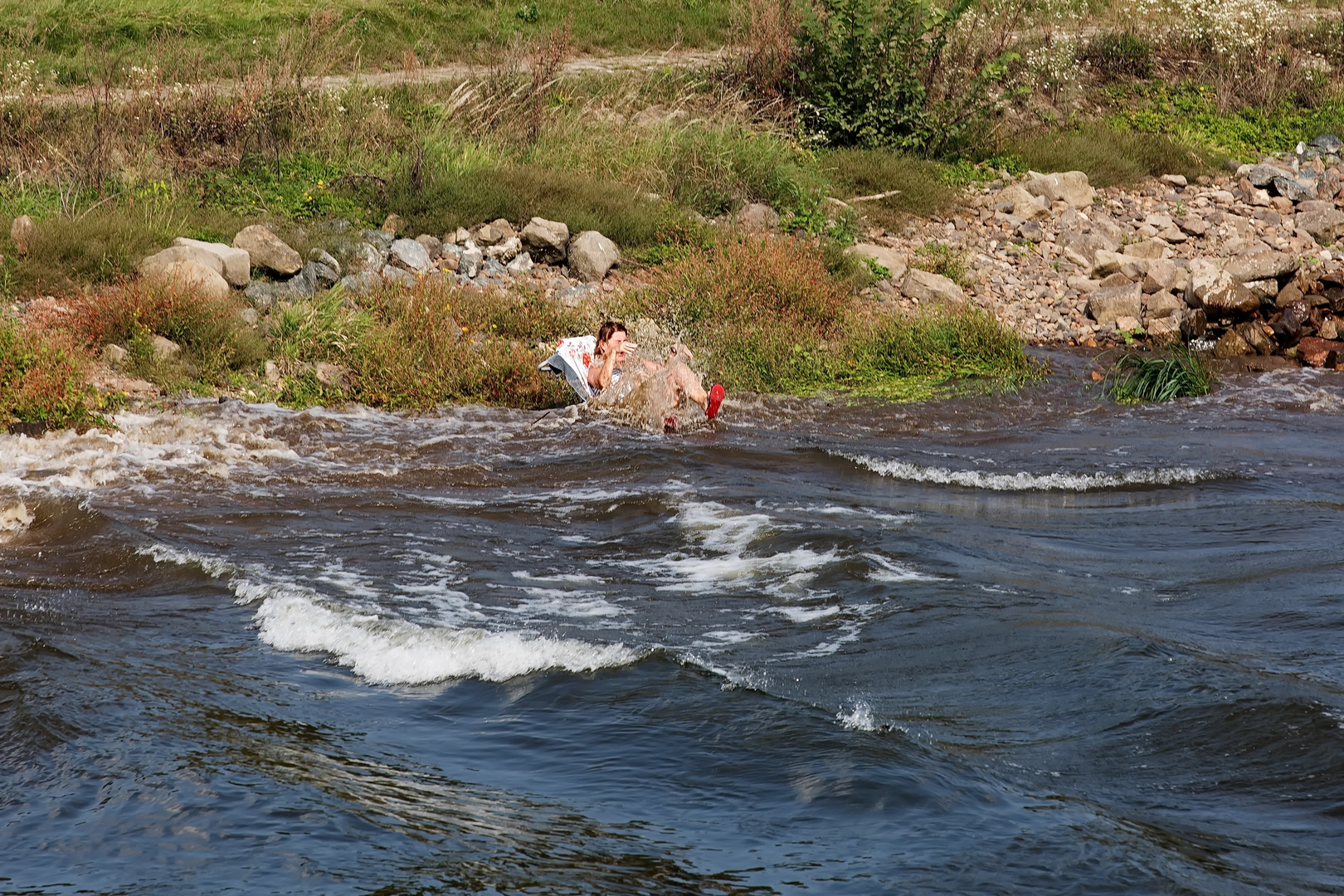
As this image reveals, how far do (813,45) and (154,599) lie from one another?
14.6 metres

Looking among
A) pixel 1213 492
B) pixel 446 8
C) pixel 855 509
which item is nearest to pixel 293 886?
pixel 855 509

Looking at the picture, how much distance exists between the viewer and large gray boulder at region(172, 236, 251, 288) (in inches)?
469

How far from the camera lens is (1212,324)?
507 inches

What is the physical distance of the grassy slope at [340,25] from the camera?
1892 cm

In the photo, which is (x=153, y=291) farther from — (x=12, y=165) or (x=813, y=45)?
(x=813, y=45)

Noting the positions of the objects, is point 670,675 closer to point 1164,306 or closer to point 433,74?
point 1164,306

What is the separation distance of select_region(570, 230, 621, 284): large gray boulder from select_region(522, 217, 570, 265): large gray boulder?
5.5 inches

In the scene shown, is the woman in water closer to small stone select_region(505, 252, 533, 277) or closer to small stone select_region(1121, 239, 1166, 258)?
small stone select_region(505, 252, 533, 277)

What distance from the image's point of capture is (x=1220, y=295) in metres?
12.8

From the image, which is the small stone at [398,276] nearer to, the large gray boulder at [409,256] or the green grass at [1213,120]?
the large gray boulder at [409,256]

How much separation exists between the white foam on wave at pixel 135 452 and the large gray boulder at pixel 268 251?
307 centimetres

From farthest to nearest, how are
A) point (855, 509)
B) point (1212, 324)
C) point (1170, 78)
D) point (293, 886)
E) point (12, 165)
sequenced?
point (1170, 78) < point (12, 165) < point (1212, 324) < point (855, 509) < point (293, 886)

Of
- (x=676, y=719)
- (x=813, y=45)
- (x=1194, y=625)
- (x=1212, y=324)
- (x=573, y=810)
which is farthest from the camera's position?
(x=813, y=45)

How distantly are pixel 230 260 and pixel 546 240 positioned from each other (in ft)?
11.4
